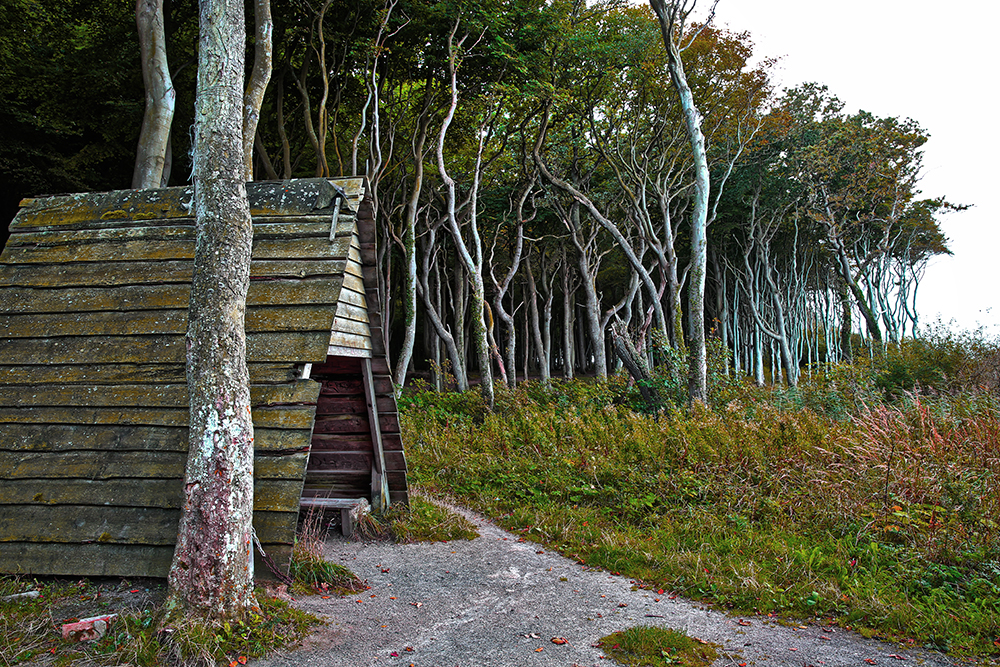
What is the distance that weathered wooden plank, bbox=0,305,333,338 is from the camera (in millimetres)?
5398

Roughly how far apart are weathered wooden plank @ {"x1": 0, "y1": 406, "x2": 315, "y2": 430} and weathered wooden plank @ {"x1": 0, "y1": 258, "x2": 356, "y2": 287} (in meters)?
1.29

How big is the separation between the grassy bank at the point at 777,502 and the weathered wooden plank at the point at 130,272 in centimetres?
413

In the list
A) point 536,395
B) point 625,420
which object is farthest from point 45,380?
point 536,395

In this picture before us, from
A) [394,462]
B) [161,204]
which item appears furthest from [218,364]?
[394,462]

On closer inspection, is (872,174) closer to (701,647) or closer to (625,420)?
(625,420)

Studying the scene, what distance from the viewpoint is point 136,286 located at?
5.83 m

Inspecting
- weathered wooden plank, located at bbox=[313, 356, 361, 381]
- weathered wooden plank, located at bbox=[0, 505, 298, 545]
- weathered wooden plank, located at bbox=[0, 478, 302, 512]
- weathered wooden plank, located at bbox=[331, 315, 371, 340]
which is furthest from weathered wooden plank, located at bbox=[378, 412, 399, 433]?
weathered wooden plank, located at bbox=[0, 505, 298, 545]

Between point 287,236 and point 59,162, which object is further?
point 59,162

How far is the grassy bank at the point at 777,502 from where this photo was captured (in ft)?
16.9

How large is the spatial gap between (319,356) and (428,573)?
2531mm

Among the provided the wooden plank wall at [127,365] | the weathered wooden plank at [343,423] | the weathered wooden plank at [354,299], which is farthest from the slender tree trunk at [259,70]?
the weathered wooden plank at [343,423]

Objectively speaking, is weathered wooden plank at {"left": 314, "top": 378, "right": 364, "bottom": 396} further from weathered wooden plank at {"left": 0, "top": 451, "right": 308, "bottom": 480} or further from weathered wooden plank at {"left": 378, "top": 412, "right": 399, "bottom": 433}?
weathered wooden plank at {"left": 0, "top": 451, "right": 308, "bottom": 480}

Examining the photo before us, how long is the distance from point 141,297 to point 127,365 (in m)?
0.73

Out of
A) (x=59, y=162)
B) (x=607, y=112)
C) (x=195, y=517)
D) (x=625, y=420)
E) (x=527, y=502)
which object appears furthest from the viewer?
(x=607, y=112)
